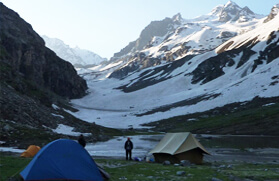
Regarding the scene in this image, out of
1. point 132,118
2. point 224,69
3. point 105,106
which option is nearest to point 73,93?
point 105,106

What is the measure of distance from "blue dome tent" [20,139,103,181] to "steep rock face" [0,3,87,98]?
3705 inches

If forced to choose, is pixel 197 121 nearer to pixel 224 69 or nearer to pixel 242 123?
pixel 242 123

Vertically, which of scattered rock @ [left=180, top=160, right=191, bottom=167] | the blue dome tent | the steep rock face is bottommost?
scattered rock @ [left=180, top=160, right=191, bottom=167]

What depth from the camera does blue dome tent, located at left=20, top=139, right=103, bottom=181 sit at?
48.8ft

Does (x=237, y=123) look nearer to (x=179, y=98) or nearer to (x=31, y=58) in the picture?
(x=179, y=98)

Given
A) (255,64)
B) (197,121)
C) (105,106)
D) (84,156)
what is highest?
(255,64)

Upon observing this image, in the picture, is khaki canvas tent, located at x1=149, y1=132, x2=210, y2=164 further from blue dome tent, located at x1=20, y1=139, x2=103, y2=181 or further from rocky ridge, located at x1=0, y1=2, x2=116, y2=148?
rocky ridge, located at x1=0, y1=2, x2=116, y2=148

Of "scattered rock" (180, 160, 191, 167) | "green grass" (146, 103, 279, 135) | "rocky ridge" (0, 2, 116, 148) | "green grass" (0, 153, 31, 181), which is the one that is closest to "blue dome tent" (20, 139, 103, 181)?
"green grass" (0, 153, 31, 181)

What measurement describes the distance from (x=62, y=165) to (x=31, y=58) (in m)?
121

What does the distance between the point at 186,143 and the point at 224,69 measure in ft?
Answer: 486

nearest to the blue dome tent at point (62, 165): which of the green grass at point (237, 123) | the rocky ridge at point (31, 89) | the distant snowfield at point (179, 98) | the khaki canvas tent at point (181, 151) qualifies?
the khaki canvas tent at point (181, 151)

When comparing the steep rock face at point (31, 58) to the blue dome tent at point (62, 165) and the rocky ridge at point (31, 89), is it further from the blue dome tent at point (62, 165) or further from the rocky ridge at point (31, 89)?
the blue dome tent at point (62, 165)

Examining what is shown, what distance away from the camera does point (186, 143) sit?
29.1 meters

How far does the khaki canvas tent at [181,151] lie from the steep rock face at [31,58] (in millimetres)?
85126
